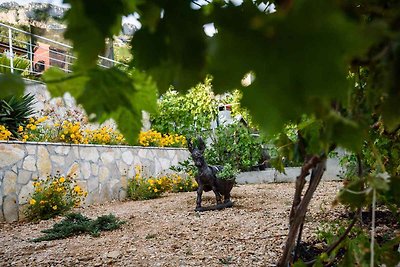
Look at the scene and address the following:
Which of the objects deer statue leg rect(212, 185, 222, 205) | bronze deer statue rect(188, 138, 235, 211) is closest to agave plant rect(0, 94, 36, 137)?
bronze deer statue rect(188, 138, 235, 211)

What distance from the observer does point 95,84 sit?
14.1 inches

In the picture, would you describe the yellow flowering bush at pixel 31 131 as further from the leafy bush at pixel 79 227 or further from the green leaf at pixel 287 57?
the green leaf at pixel 287 57

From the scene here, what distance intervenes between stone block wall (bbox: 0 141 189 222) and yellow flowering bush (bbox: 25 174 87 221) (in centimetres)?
14

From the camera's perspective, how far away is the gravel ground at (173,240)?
253cm

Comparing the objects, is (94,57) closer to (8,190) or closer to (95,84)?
(95,84)

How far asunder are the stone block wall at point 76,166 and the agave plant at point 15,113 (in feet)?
2.08

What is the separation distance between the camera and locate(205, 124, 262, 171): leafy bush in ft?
23.3

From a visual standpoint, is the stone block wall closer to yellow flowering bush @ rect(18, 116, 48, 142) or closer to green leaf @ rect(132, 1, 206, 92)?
yellow flowering bush @ rect(18, 116, 48, 142)

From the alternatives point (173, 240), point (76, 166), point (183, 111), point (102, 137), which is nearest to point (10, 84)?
point (173, 240)

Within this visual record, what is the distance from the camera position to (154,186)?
5.84m

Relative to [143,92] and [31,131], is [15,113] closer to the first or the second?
[31,131]

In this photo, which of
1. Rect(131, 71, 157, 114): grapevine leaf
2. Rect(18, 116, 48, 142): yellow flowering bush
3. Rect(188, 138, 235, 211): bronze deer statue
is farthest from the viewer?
Rect(18, 116, 48, 142): yellow flowering bush

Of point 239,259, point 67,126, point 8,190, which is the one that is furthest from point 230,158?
point 239,259

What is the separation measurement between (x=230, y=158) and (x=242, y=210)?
3.09 m
